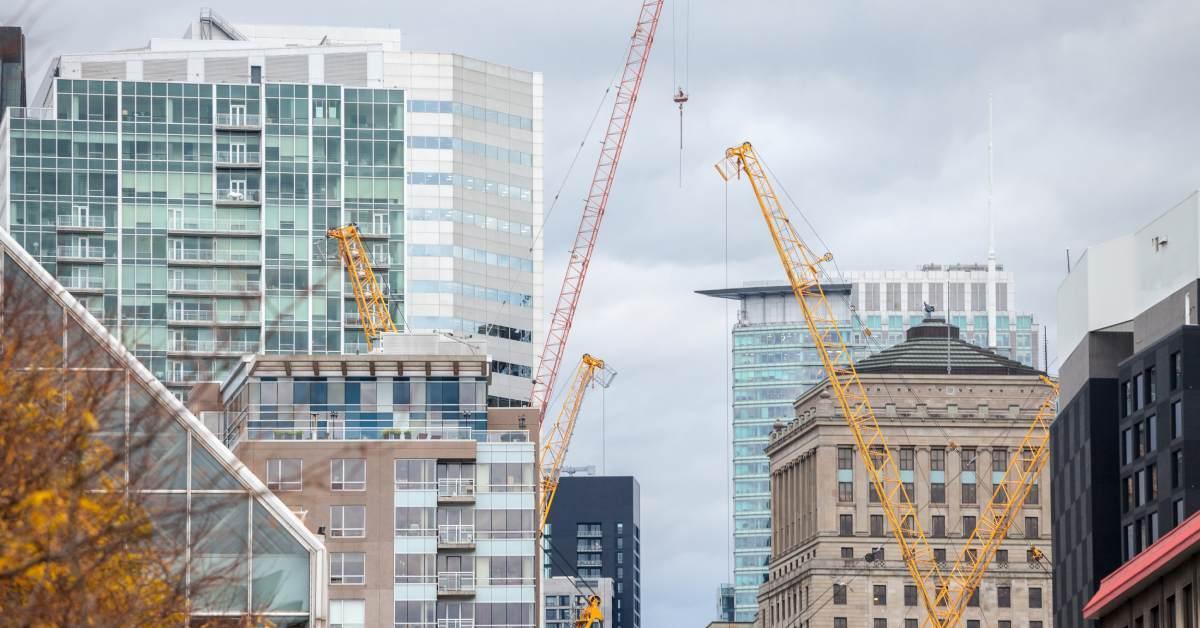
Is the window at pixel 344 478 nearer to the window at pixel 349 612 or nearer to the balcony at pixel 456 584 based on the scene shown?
the window at pixel 349 612

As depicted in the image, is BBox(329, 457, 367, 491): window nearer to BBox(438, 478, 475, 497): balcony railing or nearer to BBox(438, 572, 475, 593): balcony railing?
BBox(438, 478, 475, 497): balcony railing

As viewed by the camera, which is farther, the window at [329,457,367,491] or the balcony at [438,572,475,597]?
the balcony at [438,572,475,597]

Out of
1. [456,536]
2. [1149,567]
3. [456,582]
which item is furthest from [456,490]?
[1149,567]

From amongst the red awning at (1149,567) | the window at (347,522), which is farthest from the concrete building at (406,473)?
the red awning at (1149,567)

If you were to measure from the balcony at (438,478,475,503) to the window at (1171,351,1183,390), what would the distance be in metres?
43.6

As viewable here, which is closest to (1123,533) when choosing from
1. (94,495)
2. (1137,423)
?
(1137,423)

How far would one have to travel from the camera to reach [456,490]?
168625 millimetres

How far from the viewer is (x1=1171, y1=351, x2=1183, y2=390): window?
558ft

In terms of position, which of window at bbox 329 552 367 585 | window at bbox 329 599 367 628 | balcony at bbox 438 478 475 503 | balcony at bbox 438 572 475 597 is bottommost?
window at bbox 329 599 367 628

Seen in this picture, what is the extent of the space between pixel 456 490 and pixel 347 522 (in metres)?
8.15

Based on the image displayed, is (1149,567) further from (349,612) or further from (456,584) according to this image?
(456,584)

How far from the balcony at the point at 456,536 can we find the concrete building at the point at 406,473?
0.06 m

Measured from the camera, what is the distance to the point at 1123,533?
7151 inches

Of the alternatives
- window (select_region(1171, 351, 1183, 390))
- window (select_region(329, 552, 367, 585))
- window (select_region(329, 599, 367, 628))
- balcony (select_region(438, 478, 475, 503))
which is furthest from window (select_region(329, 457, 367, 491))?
window (select_region(1171, 351, 1183, 390))
